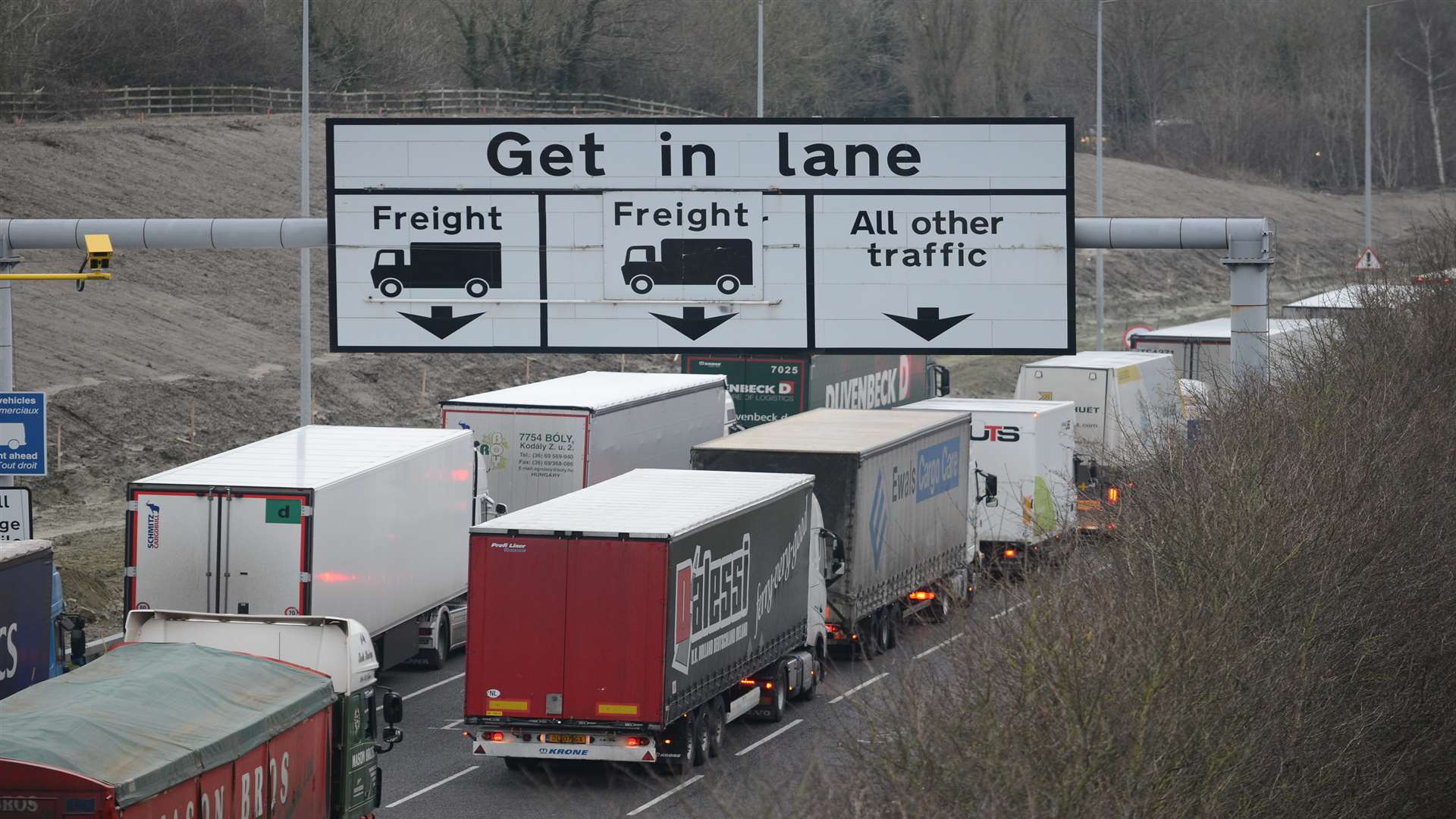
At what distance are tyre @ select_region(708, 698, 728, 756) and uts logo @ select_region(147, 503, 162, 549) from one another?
6.87 m

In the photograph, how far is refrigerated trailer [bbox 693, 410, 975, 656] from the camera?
24188 mm

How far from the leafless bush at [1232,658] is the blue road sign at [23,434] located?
9.79 metres

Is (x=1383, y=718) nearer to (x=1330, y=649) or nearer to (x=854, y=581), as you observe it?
(x=1330, y=649)

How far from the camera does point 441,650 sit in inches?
1010

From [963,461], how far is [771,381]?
34.3 ft

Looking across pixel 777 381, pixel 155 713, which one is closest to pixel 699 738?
pixel 155 713

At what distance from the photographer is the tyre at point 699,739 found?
774 inches

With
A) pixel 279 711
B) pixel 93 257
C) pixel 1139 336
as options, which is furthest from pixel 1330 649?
pixel 1139 336

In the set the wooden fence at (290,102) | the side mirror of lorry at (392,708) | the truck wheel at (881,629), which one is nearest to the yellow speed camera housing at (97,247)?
the side mirror of lorry at (392,708)

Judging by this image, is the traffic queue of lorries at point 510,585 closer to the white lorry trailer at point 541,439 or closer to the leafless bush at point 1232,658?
the white lorry trailer at point 541,439

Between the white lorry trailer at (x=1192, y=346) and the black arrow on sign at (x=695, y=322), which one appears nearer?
the black arrow on sign at (x=695, y=322)

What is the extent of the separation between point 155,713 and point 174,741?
0.39 meters

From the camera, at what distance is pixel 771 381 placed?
128ft

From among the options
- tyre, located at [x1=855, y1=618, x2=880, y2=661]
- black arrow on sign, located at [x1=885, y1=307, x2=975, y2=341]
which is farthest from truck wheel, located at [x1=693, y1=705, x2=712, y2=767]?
black arrow on sign, located at [x1=885, y1=307, x2=975, y2=341]
